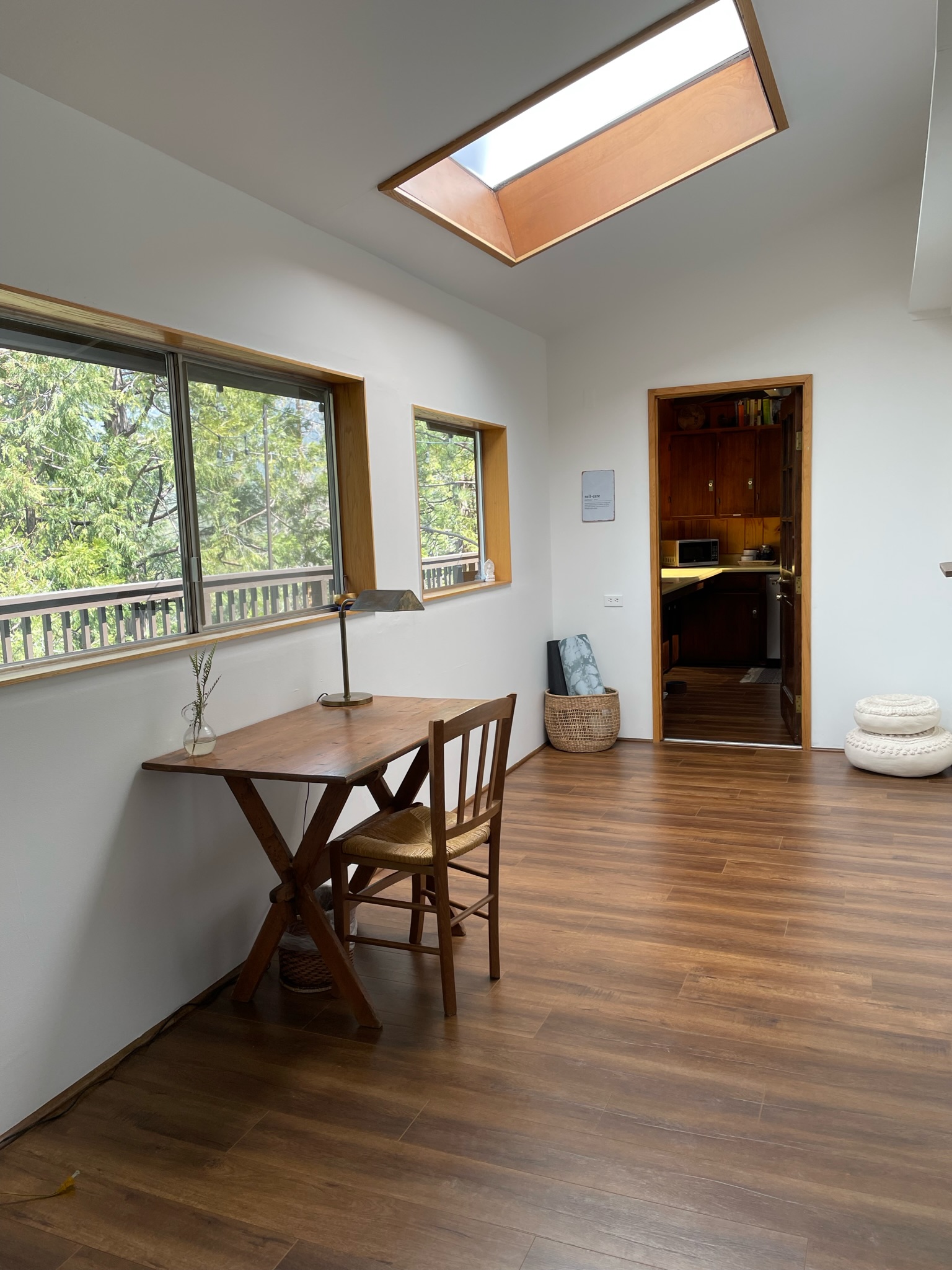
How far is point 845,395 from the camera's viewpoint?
5.42 metres

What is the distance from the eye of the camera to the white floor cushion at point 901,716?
512cm

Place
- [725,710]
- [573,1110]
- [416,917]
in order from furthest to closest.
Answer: [725,710], [416,917], [573,1110]

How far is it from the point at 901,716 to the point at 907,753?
0.21 m

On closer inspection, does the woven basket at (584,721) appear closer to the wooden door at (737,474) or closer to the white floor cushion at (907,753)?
the white floor cushion at (907,753)

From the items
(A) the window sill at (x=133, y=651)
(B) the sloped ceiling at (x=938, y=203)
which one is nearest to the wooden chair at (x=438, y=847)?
(A) the window sill at (x=133, y=651)

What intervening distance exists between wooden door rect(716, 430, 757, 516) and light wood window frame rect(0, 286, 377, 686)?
18.8 ft

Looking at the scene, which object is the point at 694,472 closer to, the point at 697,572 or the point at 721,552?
the point at 721,552

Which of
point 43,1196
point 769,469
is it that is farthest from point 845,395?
point 43,1196

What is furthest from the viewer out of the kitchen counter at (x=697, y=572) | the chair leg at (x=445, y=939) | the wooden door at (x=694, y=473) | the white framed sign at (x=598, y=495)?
the wooden door at (x=694, y=473)

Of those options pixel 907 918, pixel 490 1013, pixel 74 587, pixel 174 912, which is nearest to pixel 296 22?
pixel 74 587

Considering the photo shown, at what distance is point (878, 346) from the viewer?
532 centimetres

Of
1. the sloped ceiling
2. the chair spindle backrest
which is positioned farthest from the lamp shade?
the sloped ceiling

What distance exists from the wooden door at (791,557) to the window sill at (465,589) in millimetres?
1754

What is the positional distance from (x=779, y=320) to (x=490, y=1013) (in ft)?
14.3
